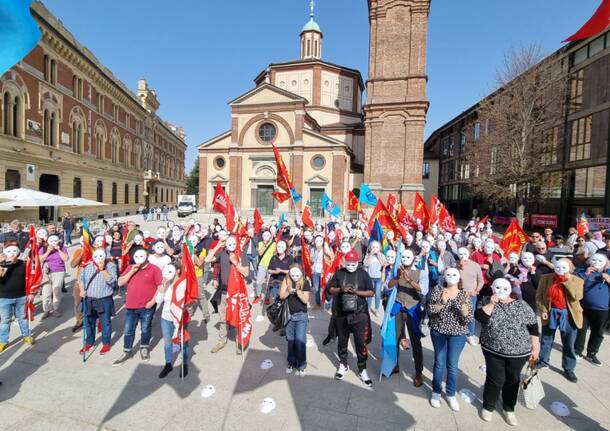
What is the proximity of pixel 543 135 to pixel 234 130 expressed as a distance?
28.9m

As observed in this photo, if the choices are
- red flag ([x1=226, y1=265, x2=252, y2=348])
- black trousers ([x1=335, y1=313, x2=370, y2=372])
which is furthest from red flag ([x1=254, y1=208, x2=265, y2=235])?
black trousers ([x1=335, y1=313, x2=370, y2=372])

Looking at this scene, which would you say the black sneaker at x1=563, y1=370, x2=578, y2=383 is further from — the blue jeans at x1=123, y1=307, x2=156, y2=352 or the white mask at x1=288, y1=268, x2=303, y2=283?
the blue jeans at x1=123, y1=307, x2=156, y2=352

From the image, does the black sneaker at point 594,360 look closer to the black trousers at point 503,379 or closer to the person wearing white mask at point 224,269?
the black trousers at point 503,379

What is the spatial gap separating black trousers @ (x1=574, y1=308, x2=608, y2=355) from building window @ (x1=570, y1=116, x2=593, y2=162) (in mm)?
24226

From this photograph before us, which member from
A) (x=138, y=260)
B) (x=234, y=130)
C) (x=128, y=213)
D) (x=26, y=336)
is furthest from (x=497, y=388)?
(x=128, y=213)

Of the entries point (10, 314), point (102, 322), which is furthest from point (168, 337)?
point (10, 314)

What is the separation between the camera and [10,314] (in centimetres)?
504

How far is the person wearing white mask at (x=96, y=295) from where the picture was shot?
16.1 feet

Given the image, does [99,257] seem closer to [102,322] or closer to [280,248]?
[102,322]

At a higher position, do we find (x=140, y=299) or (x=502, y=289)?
(x=502, y=289)

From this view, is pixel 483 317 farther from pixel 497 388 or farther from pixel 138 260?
pixel 138 260

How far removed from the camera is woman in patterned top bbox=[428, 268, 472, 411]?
3.67 metres

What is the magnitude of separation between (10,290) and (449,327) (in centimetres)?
672

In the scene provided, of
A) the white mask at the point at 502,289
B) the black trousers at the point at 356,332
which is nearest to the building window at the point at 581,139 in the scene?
the white mask at the point at 502,289
